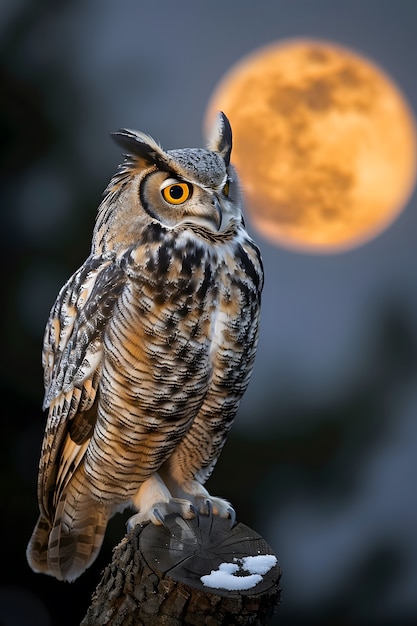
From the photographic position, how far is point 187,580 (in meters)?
1.38

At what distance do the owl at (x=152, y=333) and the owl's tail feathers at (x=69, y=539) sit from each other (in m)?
0.03

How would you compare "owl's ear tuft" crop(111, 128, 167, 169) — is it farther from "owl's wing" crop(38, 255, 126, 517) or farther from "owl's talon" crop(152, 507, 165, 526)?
"owl's talon" crop(152, 507, 165, 526)

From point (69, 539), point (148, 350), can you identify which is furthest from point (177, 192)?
point (69, 539)

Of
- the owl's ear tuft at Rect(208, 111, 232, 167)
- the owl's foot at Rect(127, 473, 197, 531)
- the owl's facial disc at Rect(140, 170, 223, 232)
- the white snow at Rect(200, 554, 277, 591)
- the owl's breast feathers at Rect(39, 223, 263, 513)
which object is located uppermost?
the owl's ear tuft at Rect(208, 111, 232, 167)

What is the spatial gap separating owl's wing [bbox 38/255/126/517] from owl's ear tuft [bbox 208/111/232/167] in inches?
12.3

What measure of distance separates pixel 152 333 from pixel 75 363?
0.22m

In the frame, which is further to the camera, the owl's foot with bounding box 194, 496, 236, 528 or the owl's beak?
the owl's foot with bounding box 194, 496, 236, 528

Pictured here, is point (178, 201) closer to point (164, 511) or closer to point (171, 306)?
point (171, 306)

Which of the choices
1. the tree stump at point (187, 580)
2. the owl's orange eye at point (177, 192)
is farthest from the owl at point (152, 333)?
the tree stump at point (187, 580)

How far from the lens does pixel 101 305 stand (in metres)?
1.53

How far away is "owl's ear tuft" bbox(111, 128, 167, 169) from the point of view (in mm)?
1430

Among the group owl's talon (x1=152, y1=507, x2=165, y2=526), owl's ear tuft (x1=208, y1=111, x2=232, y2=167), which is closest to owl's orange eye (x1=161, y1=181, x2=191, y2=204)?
owl's ear tuft (x1=208, y1=111, x2=232, y2=167)

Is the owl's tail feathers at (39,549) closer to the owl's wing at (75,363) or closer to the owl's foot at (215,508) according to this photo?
the owl's wing at (75,363)

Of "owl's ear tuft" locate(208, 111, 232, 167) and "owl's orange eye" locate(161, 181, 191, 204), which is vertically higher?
"owl's ear tuft" locate(208, 111, 232, 167)
